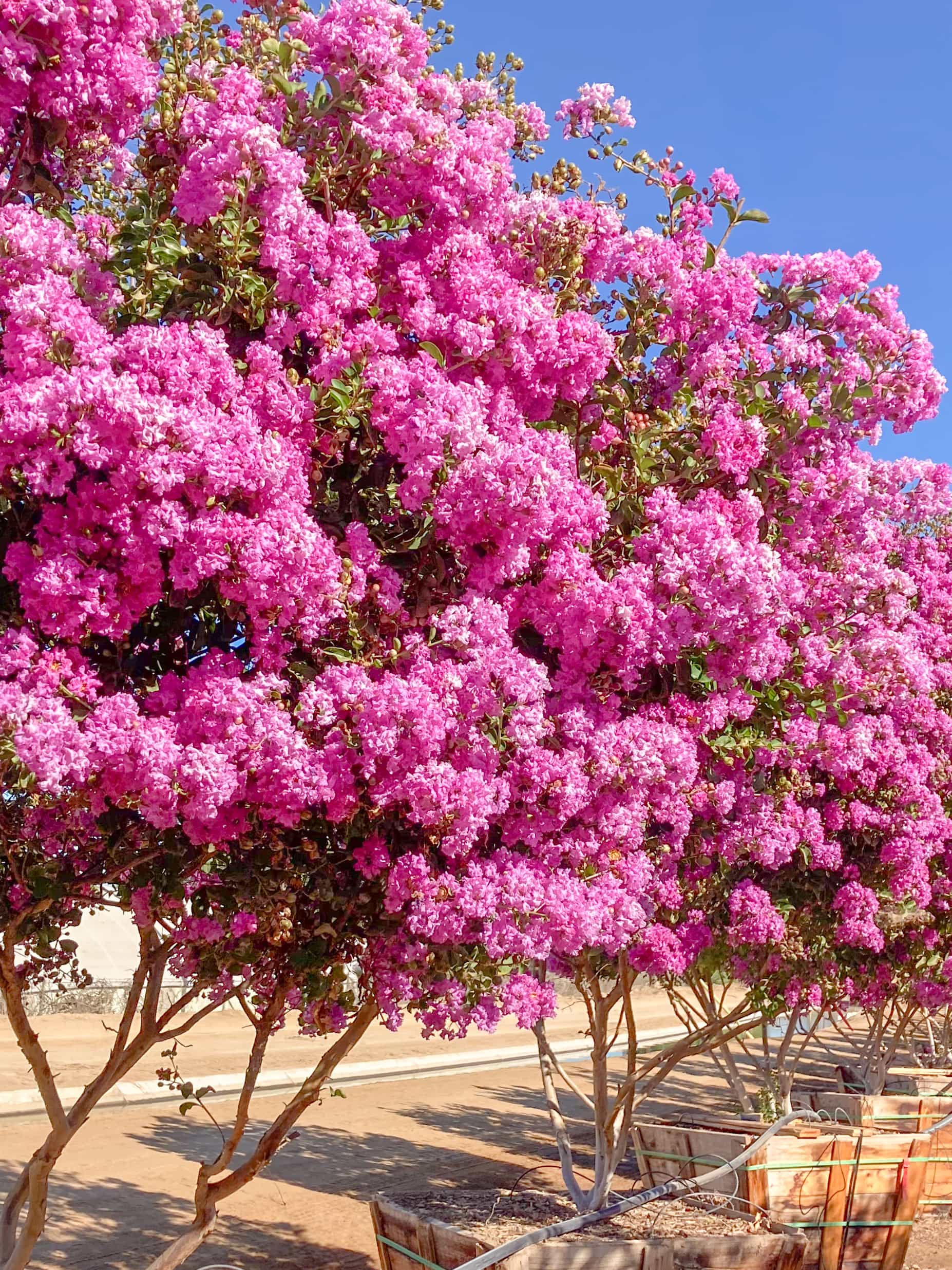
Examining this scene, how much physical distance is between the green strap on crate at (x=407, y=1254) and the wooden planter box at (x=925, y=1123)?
5.89 metres

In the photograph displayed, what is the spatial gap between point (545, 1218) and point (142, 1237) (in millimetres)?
4429

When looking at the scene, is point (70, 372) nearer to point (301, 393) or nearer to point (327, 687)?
point (301, 393)

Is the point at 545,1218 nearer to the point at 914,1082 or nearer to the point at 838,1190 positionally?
the point at 838,1190

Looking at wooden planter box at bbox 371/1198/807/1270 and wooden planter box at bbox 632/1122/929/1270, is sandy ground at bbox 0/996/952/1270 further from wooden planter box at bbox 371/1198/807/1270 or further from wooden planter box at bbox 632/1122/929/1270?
wooden planter box at bbox 371/1198/807/1270

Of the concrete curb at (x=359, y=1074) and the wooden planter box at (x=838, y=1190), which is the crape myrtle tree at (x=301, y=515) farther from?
the concrete curb at (x=359, y=1074)

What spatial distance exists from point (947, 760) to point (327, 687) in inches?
269

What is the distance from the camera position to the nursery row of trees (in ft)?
13.3

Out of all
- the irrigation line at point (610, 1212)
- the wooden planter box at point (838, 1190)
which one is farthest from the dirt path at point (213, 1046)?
the wooden planter box at point (838, 1190)

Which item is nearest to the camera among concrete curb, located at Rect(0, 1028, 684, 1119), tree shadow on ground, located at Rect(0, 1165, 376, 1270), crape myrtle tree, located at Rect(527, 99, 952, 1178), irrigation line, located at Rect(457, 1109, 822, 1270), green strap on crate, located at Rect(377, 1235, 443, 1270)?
crape myrtle tree, located at Rect(527, 99, 952, 1178)

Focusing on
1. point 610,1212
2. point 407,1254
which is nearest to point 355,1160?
point 407,1254

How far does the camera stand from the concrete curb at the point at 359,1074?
18.9 metres

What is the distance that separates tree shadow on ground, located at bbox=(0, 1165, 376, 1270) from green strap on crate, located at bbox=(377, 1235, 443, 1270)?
10.1 ft

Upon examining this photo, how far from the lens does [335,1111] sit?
71.9 feet

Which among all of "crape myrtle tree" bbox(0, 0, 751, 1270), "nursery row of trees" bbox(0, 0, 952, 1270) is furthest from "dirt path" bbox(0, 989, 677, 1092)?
"crape myrtle tree" bbox(0, 0, 751, 1270)
